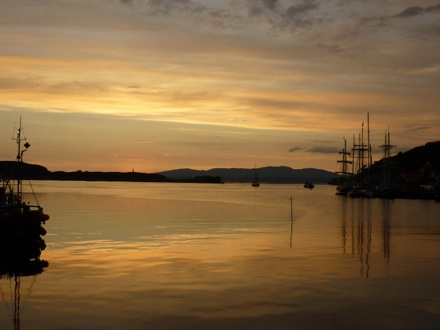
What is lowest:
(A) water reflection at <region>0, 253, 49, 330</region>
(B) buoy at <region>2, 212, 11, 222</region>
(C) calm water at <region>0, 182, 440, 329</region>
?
(A) water reflection at <region>0, 253, 49, 330</region>

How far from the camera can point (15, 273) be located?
29188mm

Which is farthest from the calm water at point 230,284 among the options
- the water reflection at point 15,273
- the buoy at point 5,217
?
the buoy at point 5,217

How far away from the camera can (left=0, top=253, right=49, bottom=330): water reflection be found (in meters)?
20.7

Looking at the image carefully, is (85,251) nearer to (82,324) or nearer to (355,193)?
(82,324)

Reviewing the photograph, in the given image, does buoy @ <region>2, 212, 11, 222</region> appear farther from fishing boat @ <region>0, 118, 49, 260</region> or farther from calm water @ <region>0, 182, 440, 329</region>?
calm water @ <region>0, 182, 440, 329</region>

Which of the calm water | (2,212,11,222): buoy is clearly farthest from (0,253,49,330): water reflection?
(2,212,11,222): buoy

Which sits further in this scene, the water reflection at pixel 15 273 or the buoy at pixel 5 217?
the buoy at pixel 5 217

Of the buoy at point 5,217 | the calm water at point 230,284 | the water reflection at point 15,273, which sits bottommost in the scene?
the water reflection at point 15,273

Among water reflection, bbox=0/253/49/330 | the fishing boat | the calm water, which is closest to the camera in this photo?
the calm water

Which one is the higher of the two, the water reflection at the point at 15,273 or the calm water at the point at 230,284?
the calm water at the point at 230,284

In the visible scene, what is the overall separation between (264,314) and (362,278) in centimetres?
915

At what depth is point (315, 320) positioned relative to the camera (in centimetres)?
1925

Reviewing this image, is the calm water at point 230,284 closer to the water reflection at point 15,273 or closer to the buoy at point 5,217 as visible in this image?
the water reflection at point 15,273

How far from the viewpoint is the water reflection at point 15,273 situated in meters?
20.7
